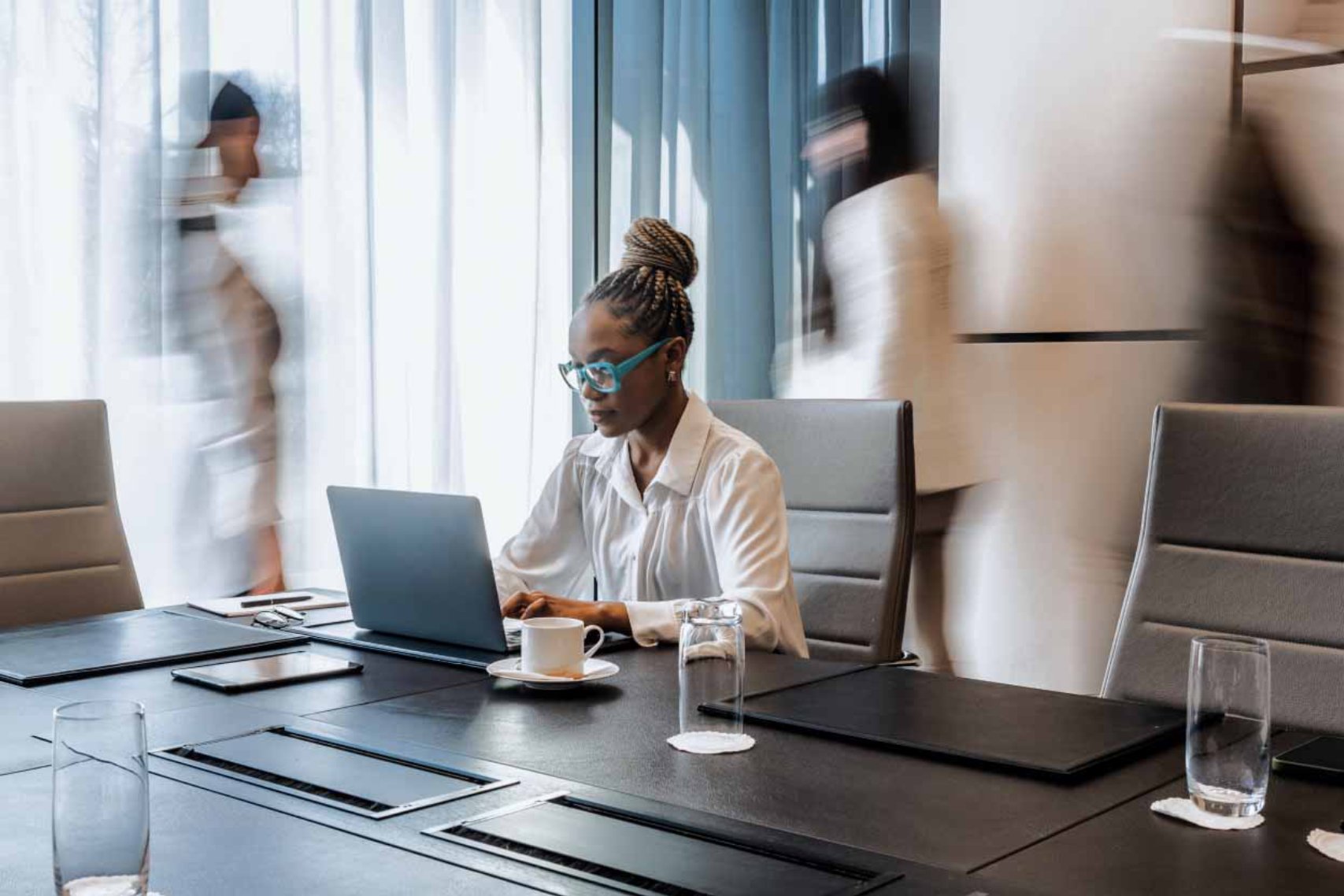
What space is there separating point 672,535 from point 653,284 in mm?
418

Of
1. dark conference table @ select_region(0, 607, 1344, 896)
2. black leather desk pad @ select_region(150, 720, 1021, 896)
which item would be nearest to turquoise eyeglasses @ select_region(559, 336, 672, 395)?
dark conference table @ select_region(0, 607, 1344, 896)

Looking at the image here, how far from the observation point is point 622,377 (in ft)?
7.07

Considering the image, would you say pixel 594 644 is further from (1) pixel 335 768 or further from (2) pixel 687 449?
(1) pixel 335 768

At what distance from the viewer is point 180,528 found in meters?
3.31

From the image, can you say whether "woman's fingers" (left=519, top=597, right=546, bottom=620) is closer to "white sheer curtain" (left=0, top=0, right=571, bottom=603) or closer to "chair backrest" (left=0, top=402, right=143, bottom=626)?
"chair backrest" (left=0, top=402, right=143, bottom=626)

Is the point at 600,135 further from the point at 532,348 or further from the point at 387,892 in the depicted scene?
the point at 387,892

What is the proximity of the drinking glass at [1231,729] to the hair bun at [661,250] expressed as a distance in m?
1.33

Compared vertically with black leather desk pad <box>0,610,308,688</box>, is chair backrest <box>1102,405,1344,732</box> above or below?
above

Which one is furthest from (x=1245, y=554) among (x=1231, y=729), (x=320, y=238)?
(x=320, y=238)

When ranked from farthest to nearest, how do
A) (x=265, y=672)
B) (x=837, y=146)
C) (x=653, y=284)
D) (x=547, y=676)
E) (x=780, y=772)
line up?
(x=837, y=146), (x=653, y=284), (x=265, y=672), (x=547, y=676), (x=780, y=772)

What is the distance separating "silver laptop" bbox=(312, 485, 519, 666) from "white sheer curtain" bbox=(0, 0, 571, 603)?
153cm

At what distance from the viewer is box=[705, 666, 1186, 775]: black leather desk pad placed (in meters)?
1.27

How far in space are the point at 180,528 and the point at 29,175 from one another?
0.88 meters

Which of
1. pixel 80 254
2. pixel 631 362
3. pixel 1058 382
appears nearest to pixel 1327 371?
pixel 1058 382
